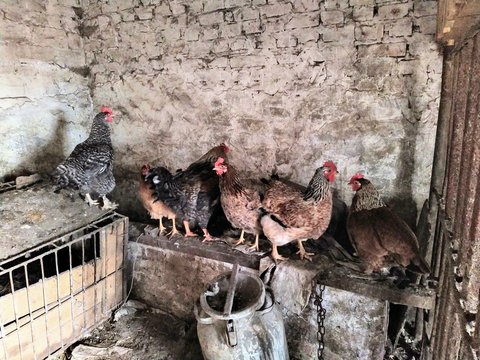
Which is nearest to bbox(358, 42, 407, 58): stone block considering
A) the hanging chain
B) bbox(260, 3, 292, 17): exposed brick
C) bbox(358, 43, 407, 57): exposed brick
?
bbox(358, 43, 407, 57): exposed brick

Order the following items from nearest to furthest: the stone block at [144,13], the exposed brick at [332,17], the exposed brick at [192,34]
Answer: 1. the exposed brick at [332,17]
2. the exposed brick at [192,34]
3. the stone block at [144,13]

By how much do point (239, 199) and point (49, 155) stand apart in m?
1.96

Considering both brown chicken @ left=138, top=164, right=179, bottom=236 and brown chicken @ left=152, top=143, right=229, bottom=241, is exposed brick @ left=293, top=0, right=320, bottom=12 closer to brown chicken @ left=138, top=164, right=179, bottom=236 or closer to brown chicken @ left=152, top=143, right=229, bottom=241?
brown chicken @ left=152, top=143, right=229, bottom=241

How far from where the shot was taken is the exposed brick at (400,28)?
7.20 feet

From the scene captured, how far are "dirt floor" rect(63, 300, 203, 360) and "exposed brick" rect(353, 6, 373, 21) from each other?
2.44m

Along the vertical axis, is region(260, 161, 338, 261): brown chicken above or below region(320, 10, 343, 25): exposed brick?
below

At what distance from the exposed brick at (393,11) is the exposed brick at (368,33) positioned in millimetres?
66

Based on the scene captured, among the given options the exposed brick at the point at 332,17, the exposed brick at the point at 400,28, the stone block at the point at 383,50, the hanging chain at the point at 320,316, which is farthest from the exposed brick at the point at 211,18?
the hanging chain at the point at 320,316

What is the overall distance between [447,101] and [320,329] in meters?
1.50

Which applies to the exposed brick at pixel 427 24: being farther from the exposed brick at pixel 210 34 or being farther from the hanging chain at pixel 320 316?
the hanging chain at pixel 320 316

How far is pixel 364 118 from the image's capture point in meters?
2.42

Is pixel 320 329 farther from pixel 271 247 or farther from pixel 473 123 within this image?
pixel 473 123

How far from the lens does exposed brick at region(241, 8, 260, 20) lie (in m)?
2.58

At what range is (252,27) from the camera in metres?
2.62
